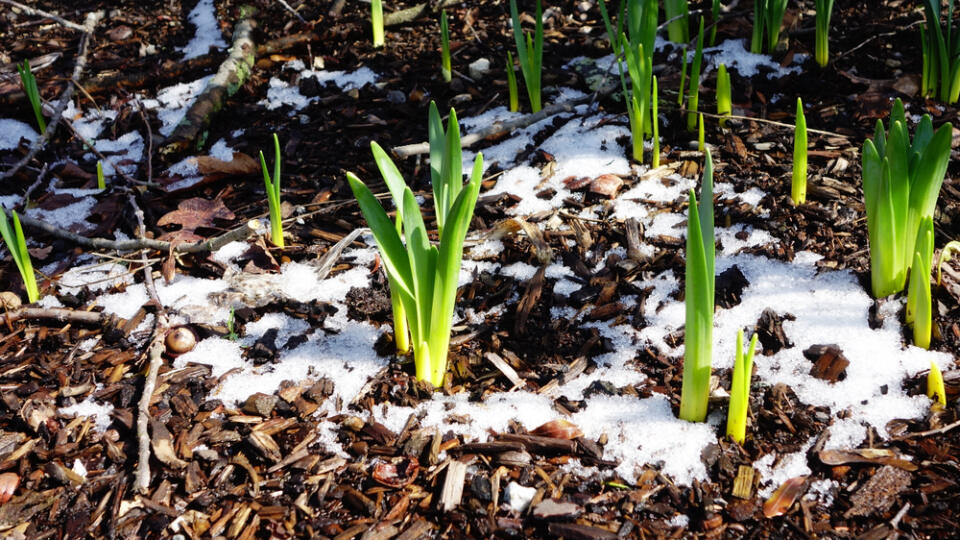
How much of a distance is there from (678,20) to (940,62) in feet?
3.11

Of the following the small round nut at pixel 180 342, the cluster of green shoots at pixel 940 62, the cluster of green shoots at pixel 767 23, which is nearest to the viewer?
the small round nut at pixel 180 342

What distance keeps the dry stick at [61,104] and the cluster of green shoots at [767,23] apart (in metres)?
2.65

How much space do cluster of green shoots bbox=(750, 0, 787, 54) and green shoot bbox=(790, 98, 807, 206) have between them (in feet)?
2.67

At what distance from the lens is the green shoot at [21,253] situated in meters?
1.80

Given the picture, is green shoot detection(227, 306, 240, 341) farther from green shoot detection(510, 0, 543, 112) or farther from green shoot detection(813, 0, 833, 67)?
green shoot detection(813, 0, 833, 67)

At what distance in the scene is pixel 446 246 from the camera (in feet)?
4.76

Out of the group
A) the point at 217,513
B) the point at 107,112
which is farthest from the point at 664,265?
the point at 107,112

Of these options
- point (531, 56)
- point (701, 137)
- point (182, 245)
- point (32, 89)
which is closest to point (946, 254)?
point (701, 137)

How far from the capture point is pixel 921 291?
1.55m

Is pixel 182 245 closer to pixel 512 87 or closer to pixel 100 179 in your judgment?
pixel 100 179

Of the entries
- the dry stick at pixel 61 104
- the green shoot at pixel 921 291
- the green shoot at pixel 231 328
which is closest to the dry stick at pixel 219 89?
the dry stick at pixel 61 104

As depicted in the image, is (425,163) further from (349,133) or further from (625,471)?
(625,471)

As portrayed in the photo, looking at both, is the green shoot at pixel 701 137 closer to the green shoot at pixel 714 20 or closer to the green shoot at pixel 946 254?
the green shoot at pixel 714 20

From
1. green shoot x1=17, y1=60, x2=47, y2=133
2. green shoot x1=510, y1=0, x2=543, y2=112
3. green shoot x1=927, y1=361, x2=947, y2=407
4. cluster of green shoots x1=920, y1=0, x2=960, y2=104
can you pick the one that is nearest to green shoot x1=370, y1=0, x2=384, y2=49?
green shoot x1=510, y1=0, x2=543, y2=112
